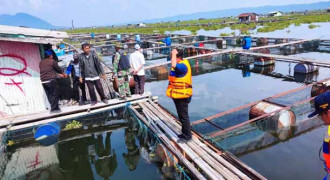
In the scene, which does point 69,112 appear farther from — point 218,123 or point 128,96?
point 218,123

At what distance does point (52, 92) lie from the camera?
7.57 meters

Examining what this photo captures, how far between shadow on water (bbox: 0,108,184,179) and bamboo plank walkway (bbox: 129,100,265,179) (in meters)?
0.42

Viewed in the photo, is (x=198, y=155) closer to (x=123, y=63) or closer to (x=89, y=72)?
(x=89, y=72)

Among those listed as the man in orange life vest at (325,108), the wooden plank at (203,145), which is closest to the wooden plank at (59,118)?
the wooden plank at (203,145)

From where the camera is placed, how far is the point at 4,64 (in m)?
7.43

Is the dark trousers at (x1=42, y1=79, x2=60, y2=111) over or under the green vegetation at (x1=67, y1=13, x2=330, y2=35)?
under

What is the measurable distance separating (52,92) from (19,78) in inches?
49.0

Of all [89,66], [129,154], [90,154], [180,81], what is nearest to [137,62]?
[89,66]

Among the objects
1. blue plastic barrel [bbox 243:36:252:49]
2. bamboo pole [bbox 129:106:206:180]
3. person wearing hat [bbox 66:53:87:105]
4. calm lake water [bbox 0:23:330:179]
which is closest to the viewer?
bamboo pole [bbox 129:106:206:180]

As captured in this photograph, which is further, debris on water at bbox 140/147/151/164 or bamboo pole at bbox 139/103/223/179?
debris on water at bbox 140/147/151/164

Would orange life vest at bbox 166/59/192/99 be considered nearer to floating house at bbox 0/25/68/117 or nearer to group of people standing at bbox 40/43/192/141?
group of people standing at bbox 40/43/192/141

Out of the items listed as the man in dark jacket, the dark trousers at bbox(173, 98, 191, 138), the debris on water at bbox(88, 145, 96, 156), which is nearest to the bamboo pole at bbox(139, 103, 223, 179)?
the dark trousers at bbox(173, 98, 191, 138)

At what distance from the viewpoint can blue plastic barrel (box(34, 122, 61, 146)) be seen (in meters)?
7.33

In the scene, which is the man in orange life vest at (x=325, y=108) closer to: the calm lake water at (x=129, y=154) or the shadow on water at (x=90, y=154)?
the shadow on water at (x=90, y=154)
